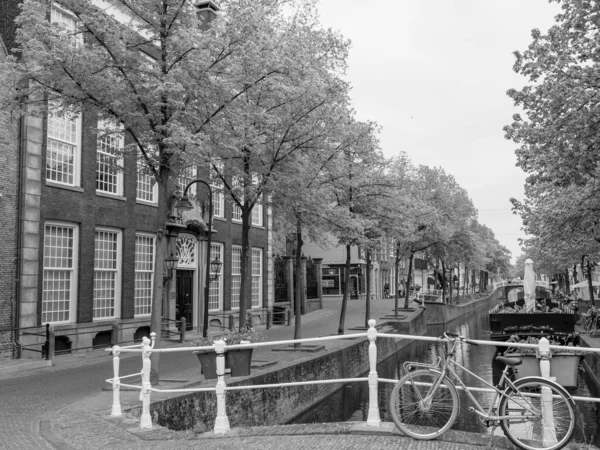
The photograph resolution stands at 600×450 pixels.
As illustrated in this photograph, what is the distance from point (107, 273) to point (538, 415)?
1781 centimetres

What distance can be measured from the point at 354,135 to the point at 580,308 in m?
23.2

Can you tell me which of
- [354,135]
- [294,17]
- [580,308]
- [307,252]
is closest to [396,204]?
[354,135]

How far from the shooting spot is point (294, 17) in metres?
17.5

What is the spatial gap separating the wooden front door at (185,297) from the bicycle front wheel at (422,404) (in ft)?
65.6

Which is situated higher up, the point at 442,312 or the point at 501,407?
the point at 501,407

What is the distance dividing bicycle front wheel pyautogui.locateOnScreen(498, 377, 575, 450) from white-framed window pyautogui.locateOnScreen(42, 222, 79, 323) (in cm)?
1595

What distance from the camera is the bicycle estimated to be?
5668 mm

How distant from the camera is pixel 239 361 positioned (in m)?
10.1

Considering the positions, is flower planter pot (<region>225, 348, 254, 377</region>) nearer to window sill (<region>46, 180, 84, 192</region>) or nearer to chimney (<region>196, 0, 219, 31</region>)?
chimney (<region>196, 0, 219, 31</region>)

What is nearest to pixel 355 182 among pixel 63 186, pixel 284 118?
pixel 284 118

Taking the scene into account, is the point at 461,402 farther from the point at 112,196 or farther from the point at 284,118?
the point at 112,196

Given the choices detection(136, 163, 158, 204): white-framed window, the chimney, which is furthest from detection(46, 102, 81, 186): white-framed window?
the chimney

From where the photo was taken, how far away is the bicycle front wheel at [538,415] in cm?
560

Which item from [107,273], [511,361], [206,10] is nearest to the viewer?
[511,361]
